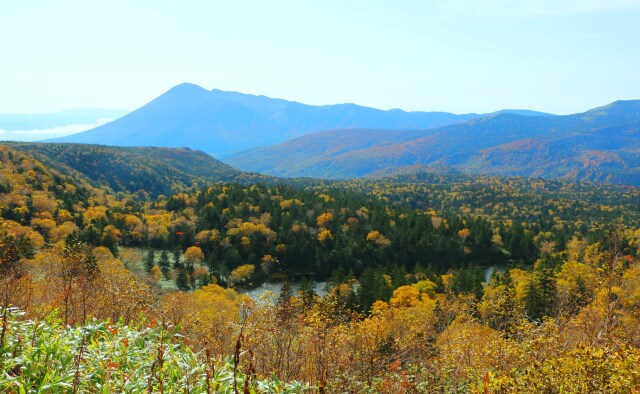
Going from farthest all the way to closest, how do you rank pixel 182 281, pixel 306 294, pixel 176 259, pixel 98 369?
pixel 176 259 → pixel 182 281 → pixel 306 294 → pixel 98 369

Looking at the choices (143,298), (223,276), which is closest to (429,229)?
(223,276)

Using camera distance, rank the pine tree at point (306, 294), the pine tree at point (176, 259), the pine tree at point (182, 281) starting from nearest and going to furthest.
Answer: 1. the pine tree at point (306, 294)
2. the pine tree at point (182, 281)
3. the pine tree at point (176, 259)

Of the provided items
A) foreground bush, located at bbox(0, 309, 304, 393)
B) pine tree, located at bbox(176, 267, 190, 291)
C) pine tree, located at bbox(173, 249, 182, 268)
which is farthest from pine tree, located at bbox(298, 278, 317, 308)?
pine tree, located at bbox(173, 249, 182, 268)

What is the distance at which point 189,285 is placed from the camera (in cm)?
8338

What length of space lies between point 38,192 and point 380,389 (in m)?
125

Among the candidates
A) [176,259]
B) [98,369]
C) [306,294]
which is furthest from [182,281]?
[98,369]

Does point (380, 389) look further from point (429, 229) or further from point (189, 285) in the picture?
point (429, 229)

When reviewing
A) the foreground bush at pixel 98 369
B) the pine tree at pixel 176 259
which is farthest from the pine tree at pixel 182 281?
the foreground bush at pixel 98 369

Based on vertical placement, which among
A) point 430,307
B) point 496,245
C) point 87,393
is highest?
point 87,393

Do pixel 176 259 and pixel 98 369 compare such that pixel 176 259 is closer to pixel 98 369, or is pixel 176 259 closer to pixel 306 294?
pixel 306 294

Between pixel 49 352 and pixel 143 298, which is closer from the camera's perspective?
pixel 49 352

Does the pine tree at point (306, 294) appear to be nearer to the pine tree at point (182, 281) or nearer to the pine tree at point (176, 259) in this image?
the pine tree at point (182, 281)

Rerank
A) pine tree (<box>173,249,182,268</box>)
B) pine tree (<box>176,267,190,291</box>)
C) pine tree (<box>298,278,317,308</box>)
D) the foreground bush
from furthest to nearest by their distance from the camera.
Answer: pine tree (<box>173,249,182,268</box>), pine tree (<box>176,267,190,291</box>), pine tree (<box>298,278,317,308</box>), the foreground bush

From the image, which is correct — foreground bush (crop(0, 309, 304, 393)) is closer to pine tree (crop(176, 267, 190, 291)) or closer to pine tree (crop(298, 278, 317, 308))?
pine tree (crop(298, 278, 317, 308))
